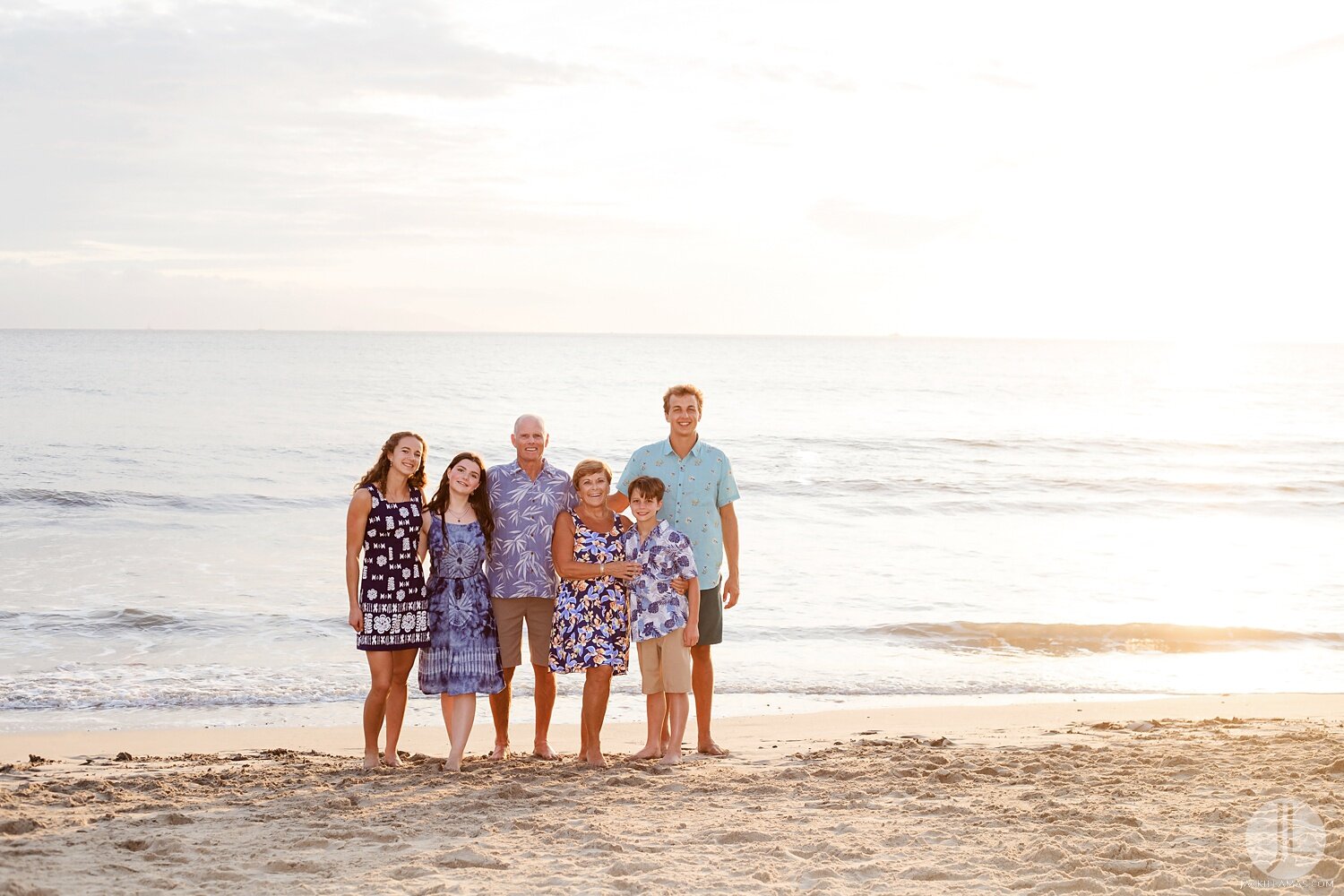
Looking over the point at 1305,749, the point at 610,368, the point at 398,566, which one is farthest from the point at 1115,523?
the point at 610,368

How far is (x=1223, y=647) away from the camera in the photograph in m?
10.1

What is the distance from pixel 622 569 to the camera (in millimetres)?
5609

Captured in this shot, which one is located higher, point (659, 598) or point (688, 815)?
point (659, 598)

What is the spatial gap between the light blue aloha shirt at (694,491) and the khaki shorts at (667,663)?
1.31 feet

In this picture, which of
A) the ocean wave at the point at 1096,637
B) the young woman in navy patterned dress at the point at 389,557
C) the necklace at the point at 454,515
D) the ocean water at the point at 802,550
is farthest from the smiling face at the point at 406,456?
the ocean wave at the point at 1096,637

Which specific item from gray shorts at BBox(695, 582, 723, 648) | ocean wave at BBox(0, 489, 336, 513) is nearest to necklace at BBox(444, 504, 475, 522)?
gray shorts at BBox(695, 582, 723, 648)

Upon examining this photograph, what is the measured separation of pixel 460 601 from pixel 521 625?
0.36 meters

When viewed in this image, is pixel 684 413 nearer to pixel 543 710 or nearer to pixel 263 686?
pixel 543 710

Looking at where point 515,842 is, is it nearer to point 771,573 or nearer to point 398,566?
point 398,566

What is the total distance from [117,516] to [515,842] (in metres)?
14.7

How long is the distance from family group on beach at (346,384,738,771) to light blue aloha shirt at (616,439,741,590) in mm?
96

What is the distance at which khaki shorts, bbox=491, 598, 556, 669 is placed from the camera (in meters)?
5.70

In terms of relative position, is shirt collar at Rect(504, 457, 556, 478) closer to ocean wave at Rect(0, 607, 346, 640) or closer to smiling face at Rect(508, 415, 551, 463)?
smiling face at Rect(508, 415, 551, 463)

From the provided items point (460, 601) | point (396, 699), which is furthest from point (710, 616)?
point (396, 699)
